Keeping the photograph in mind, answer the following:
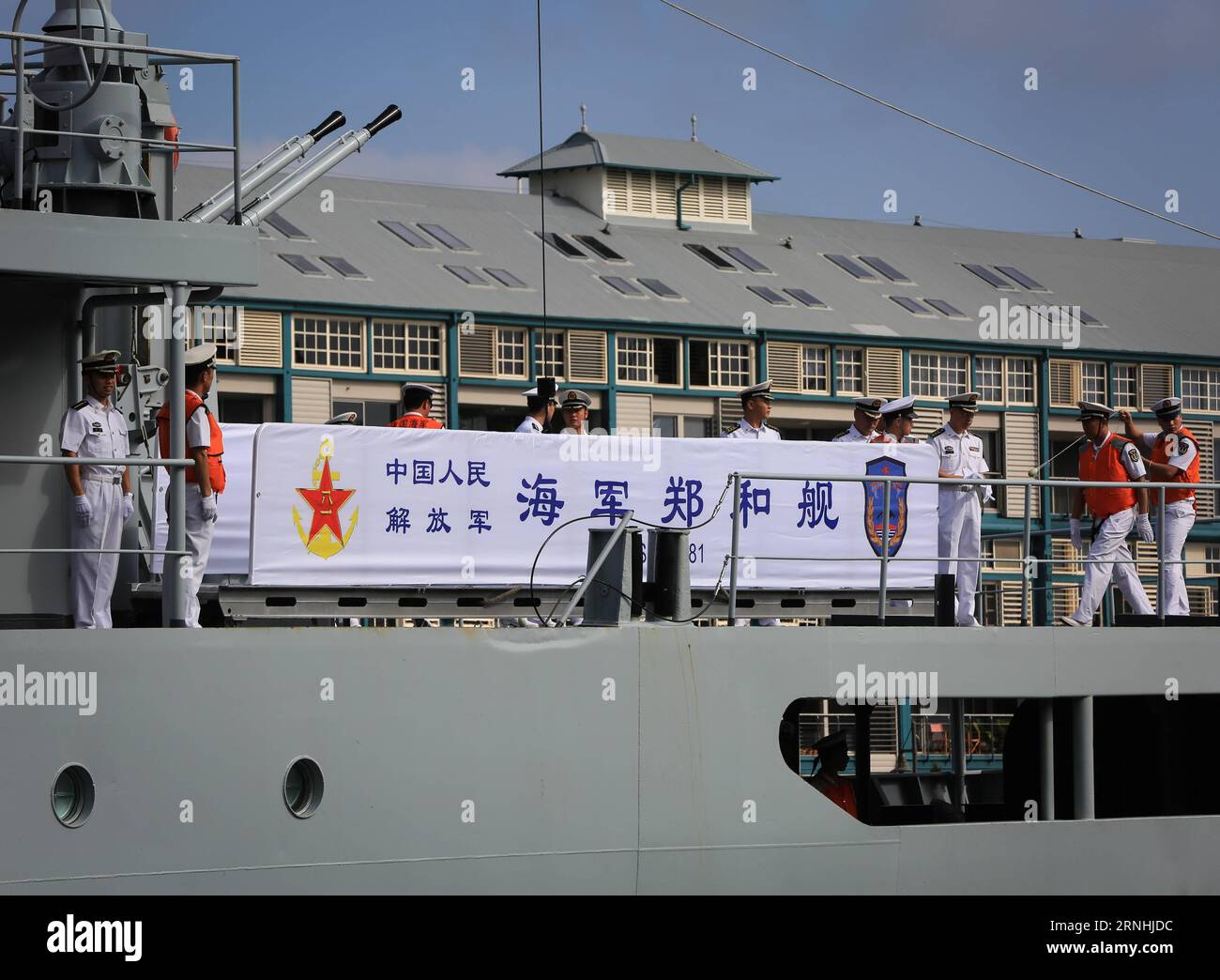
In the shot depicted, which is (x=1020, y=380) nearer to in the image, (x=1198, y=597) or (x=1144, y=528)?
(x=1198, y=597)

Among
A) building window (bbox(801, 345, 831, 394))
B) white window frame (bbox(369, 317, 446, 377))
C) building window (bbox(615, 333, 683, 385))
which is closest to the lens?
white window frame (bbox(369, 317, 446, 377))

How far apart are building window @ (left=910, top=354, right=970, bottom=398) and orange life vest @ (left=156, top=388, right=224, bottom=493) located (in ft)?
120

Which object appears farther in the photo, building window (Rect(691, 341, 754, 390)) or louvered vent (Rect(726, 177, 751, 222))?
louvered vent (Rect(726, 177, 751, 222))

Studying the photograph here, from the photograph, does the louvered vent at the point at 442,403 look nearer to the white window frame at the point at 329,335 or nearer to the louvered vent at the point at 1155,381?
the white window frame at the point at 329,335

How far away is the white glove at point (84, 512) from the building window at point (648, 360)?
3213 cm

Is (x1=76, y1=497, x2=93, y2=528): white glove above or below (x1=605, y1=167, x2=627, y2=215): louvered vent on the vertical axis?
below

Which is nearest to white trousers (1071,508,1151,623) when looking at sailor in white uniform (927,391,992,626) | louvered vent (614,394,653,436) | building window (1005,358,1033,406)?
sailor in white uniform (927,391,992,626)

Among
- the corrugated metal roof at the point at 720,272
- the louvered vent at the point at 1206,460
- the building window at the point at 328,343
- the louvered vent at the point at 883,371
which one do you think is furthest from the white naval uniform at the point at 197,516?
the louvered vent at the point at 1206,460

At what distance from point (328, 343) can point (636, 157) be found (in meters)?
14.5

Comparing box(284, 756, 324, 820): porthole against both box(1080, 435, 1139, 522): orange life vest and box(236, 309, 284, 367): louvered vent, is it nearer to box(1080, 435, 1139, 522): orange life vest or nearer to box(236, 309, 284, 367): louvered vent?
box(1080, 435, 1139, 522): orange life vest

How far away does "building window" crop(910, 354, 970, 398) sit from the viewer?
47062 millimetres

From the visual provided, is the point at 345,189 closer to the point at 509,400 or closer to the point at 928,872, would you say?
the point at 509,400
